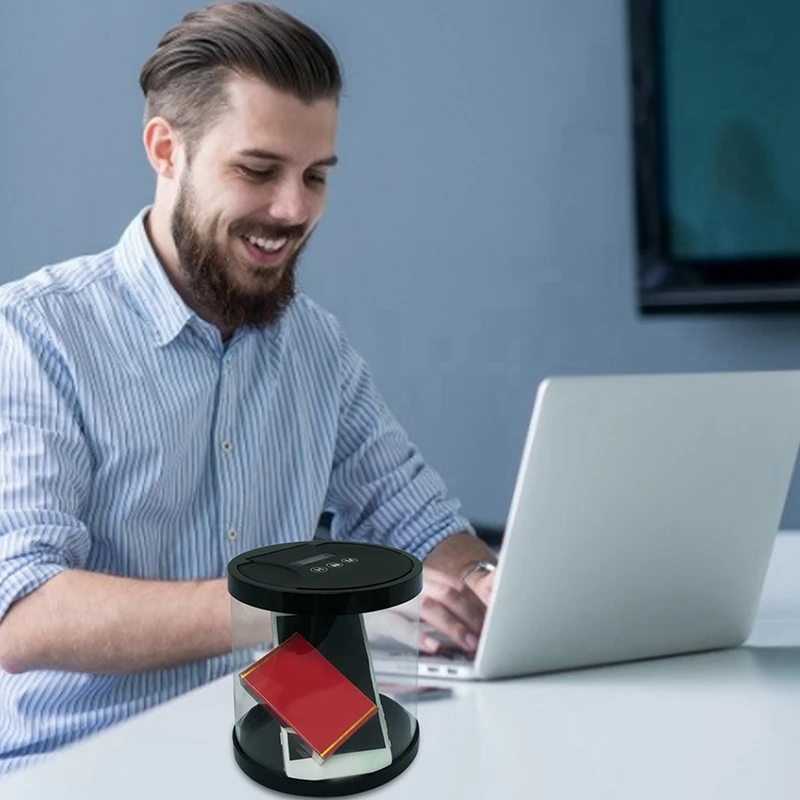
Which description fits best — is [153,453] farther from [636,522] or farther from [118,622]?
[636,522]

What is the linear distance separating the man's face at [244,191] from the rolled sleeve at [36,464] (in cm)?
25

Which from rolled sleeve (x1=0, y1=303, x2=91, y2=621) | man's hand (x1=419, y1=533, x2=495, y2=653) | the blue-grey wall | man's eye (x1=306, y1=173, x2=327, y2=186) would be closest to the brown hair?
man's eye (x1=306, y1=173, x2=327, y2=186)

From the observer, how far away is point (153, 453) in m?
1.43

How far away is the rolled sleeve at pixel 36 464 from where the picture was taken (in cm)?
124

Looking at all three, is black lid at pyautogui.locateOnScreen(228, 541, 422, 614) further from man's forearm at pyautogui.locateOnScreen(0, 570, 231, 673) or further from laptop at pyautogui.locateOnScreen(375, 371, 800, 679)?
man's forearm at pyautogui.locateOnScreen(0, 570, 231, 673)

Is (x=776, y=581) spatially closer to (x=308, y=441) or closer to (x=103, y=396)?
(x=308, y=441)

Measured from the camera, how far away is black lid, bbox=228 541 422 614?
79 centimetres

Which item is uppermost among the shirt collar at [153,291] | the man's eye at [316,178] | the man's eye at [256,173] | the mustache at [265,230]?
the man's eye at [256,173]

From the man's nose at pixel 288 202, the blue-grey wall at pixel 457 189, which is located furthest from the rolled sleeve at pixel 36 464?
the blue-grey wall at pixel 457 189

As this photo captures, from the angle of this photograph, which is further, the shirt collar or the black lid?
the shirt collar

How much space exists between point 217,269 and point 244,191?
0.11m

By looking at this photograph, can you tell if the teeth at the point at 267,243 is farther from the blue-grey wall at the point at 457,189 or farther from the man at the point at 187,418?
the blue-grey wall at the point at 457,189

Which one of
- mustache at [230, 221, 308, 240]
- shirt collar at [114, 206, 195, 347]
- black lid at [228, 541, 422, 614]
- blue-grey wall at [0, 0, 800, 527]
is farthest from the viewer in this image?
blue-grey wall at [0, 0, 800, 527]

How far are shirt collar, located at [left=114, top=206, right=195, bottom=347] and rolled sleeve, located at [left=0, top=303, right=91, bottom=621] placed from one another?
0.47 feet
